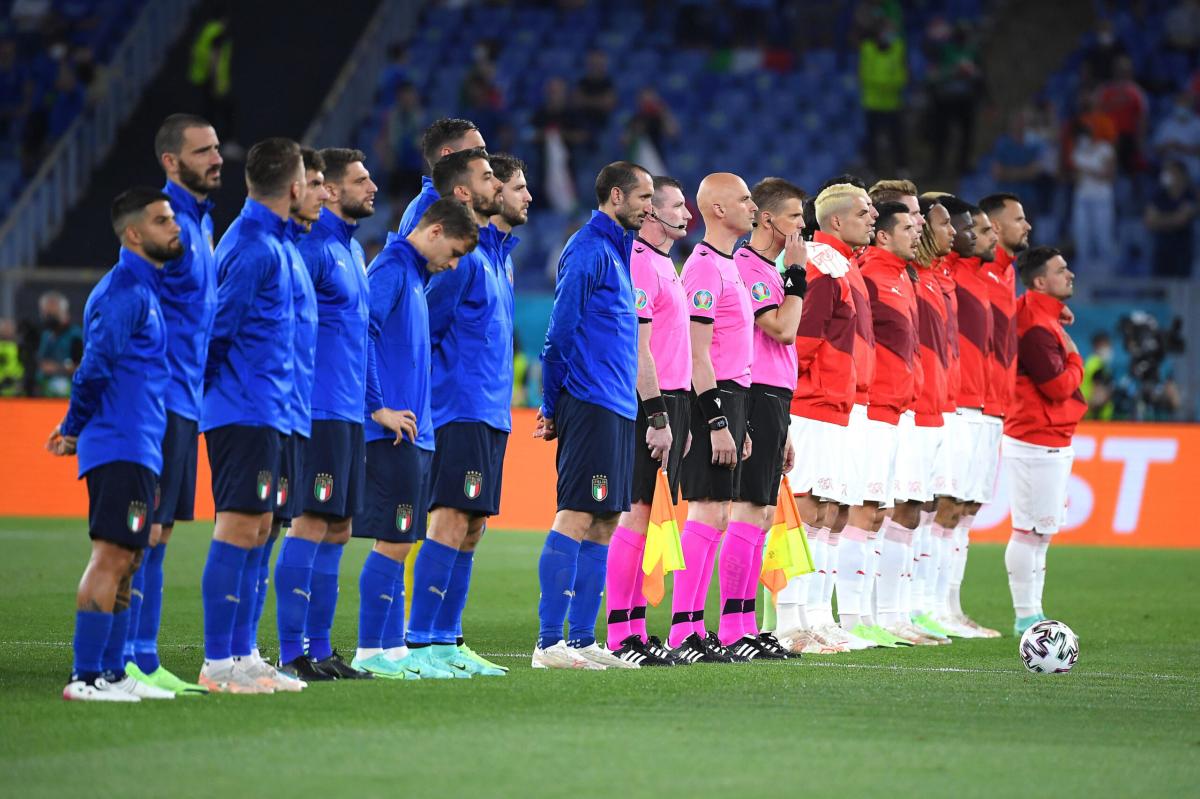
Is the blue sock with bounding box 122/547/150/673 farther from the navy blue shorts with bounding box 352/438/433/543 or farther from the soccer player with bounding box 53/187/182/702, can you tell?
the navy blue shorts with bounding box 352/438/433/543

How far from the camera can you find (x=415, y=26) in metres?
31.1

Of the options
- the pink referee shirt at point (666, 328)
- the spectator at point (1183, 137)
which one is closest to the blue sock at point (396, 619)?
the pink referee shirt at point (666, 328)

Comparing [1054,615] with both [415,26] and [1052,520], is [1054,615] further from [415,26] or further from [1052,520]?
[415,26]

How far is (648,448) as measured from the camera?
10.6 meters

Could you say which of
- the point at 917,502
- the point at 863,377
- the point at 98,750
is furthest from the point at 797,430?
the point at 98,750

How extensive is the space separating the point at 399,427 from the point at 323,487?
46 centimetres

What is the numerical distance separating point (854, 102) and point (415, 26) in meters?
7.40

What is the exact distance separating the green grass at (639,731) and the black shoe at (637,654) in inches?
Answer: 11.2

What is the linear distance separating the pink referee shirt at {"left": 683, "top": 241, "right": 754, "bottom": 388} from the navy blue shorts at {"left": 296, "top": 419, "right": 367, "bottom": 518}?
259cm

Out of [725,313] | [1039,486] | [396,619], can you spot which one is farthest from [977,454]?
[396,619]

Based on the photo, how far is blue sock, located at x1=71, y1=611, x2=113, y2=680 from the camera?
26.0ft

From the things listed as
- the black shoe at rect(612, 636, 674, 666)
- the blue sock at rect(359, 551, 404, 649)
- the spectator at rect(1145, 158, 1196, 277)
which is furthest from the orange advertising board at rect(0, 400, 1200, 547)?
the blue sock at rect(359, 551, 404, 649)

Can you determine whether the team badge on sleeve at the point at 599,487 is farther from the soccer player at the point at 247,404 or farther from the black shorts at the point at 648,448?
the soccer player at the point at 247,404

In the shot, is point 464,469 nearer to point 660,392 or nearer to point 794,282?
point 660,392
